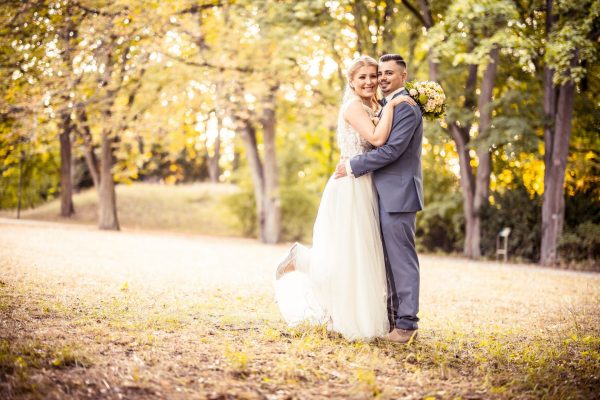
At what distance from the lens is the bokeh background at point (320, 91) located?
1164cm

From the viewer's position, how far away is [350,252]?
496 cm

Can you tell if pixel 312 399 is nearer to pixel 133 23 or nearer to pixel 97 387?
pixel 97 387

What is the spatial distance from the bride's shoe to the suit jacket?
987 mm

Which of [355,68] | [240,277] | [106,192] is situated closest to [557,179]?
[240,277]

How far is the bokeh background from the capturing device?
1164 centimetres

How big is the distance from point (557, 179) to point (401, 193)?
11.1 m

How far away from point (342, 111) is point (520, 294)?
18.4ft

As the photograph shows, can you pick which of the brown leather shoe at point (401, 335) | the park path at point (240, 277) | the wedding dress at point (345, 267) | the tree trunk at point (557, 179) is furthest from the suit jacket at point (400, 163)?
the tree trunk at point (557, 179)

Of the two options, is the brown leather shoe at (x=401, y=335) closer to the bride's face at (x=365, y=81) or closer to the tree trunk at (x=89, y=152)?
the bride's face at (x=365, y=81)

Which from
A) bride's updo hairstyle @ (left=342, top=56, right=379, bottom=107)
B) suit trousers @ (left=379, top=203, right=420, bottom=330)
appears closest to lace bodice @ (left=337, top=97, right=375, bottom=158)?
bride's updo hairstyle @ (left=342, top=56, right=379, bottom=107)

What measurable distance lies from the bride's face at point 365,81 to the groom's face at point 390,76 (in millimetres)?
66

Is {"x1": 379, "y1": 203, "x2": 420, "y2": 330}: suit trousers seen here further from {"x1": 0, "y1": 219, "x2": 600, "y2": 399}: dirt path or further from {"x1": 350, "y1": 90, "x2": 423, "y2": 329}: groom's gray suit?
{"x1": 0, "y1": 219, "x2": 600, "y2": 399}: dirt path

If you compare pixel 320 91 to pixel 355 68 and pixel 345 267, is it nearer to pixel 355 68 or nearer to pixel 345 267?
pixel 355 68

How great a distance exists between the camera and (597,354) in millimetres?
4832
